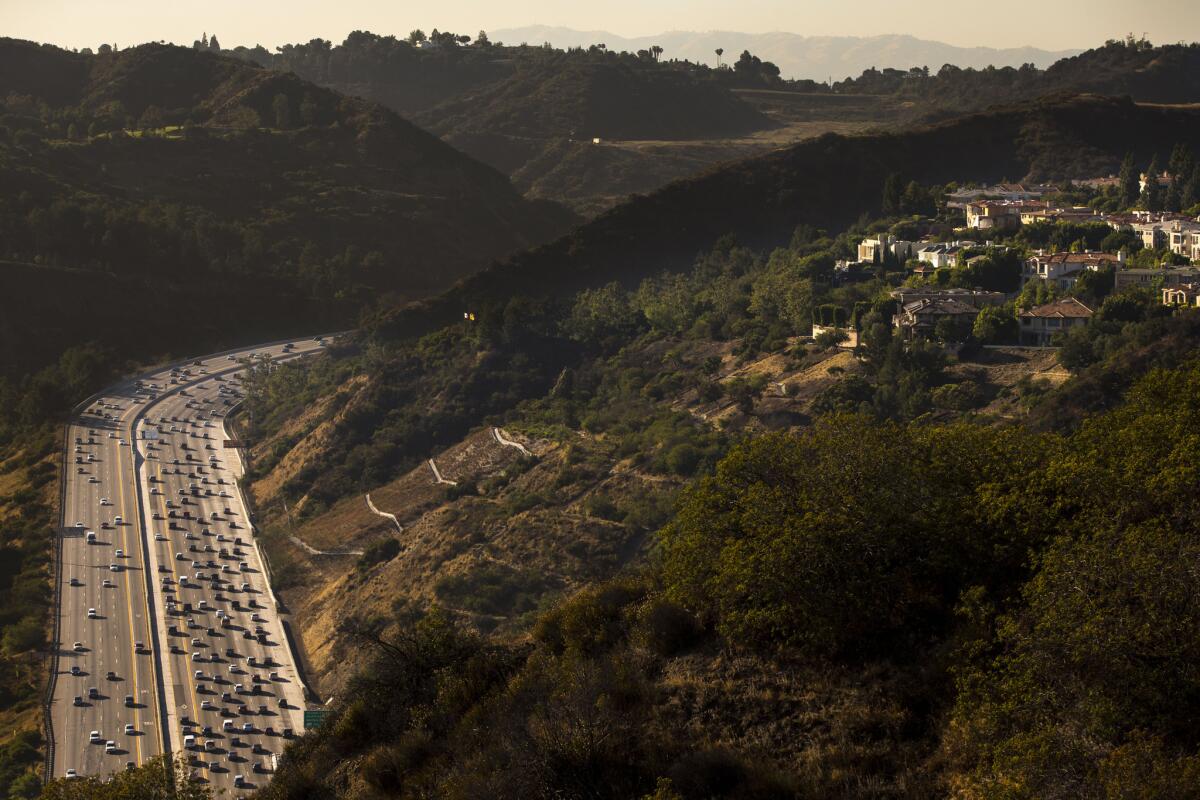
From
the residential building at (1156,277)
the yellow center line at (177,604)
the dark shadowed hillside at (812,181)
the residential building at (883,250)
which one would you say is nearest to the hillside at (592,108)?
the dark shadowed hillside at (812,181)

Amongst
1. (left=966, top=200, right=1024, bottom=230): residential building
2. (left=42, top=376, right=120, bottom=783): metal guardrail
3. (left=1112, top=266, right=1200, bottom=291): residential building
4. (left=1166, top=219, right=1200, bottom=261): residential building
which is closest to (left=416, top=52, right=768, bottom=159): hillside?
(left=966, top=200, right=1024, bottom=230): residential building

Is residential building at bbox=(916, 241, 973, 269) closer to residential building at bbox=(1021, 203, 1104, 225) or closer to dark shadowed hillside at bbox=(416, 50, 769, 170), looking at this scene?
residential building at bbox=(1021, 203, 1104, 225)

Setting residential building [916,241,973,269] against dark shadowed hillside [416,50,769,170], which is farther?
dark shadowed hillside [416,50,769,170]

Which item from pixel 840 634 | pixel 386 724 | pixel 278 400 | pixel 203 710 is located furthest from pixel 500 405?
pixel 840 634

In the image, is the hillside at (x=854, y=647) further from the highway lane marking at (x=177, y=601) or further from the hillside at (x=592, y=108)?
the hillside at (x=592, y=108)

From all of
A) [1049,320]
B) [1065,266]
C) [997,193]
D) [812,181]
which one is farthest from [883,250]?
[812,181]

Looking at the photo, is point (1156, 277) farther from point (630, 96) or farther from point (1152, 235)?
point (630, 96)

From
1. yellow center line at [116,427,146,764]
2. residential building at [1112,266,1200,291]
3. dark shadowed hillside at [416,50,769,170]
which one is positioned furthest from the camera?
dark shadowed hillside at [416,50,769,170]
